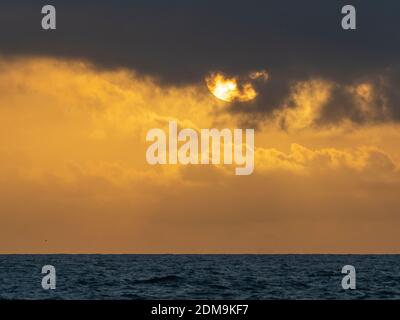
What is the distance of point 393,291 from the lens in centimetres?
6278

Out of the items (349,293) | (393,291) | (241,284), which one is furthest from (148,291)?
(393,291)

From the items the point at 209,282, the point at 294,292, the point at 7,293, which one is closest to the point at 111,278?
the point at 209,282

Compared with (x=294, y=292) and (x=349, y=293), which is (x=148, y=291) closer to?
(x=294, y=292)
